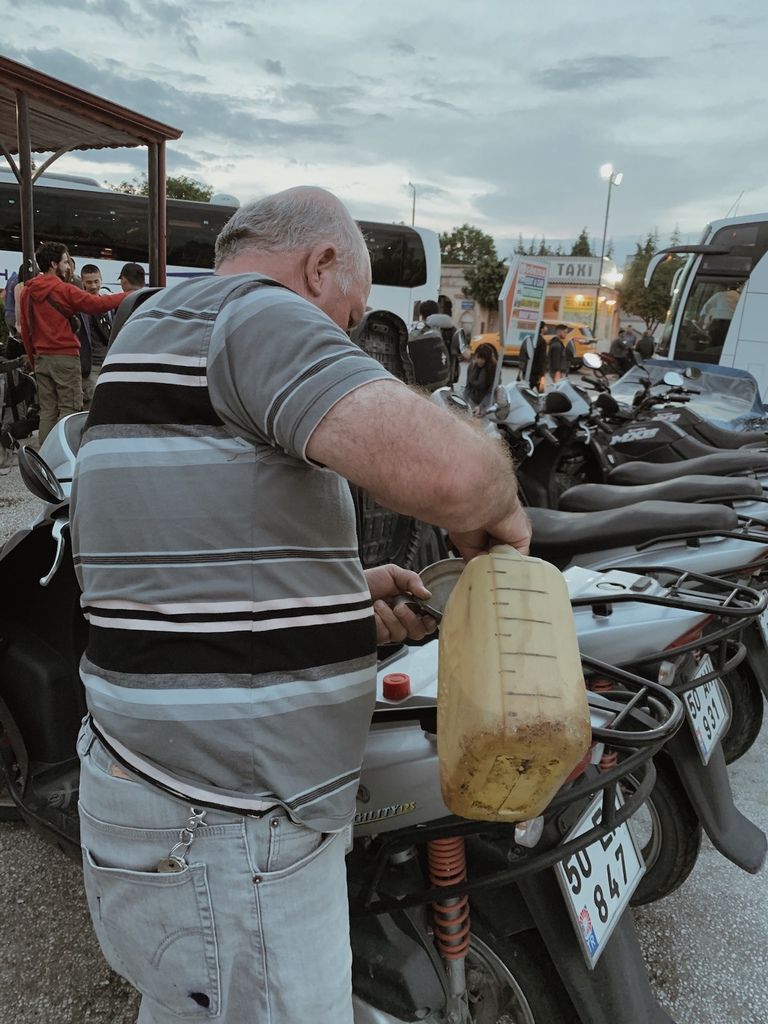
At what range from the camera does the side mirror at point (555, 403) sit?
4.44 meters

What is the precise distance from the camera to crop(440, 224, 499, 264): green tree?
Answer: 55.2 m

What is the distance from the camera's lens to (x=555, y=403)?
4441mm

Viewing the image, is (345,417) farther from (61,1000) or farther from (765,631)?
(765,631)

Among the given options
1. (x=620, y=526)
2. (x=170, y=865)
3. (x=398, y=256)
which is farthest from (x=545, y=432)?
(x=398, y=256)

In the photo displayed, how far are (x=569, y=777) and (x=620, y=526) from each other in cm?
160

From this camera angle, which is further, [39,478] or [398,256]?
[398,256]

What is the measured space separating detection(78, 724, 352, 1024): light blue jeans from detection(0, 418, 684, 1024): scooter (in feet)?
1.02

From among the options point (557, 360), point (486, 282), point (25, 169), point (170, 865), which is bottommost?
point (170, 865)

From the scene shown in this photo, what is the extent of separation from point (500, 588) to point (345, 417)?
1.03 feet

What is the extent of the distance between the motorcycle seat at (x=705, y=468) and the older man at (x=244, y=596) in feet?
9.75

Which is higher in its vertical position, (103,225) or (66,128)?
(103,225)

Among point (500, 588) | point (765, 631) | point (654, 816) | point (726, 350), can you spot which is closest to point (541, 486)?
point (765, 631)

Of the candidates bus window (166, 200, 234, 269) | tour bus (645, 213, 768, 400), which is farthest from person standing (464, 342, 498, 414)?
bus window (166, 200, 234, 269)

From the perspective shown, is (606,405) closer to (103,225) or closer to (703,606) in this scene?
(703,606)
